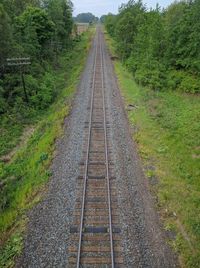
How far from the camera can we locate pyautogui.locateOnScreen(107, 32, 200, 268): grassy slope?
11547 millimetres

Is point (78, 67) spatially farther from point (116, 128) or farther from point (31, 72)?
point (116, 128)

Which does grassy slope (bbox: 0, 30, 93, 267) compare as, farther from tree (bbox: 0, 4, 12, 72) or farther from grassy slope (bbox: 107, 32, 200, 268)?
tree (bbox: 0, 4, 12, 72)

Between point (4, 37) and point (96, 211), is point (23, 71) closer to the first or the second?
point (4, 37)

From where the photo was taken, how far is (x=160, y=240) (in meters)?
10.9

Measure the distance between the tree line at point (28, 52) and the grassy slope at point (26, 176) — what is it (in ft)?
8.38

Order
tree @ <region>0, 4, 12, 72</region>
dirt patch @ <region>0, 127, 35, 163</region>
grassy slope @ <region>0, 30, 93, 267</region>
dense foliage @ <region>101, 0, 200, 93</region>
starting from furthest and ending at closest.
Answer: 1. dense foliage @ <region>101, 0, 200, 93</region>
2. tree @ <region>0, 4, 12, 72</region>
3. dirt patch @ <region>0, 127, 35, 163</region>
4. grassy slope @ <region>0, 30, 93, 267</region>

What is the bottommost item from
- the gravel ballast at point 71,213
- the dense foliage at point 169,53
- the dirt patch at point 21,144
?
the dirt patch at point 21,144

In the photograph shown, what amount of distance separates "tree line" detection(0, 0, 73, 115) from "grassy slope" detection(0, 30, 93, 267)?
2.55m

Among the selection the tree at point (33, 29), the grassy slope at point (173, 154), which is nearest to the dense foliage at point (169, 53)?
the grassy slope at point (173, 154)

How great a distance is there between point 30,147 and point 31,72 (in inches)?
544

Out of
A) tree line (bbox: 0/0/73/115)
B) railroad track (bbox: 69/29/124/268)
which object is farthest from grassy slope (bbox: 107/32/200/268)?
tree line (bbox: 0/0/73/115)

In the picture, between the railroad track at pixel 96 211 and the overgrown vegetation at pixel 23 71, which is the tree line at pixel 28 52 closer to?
the overgrown vegetation at pixel 23 71

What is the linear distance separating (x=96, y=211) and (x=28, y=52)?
2471cm

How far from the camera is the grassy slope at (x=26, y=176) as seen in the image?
36.5ft
